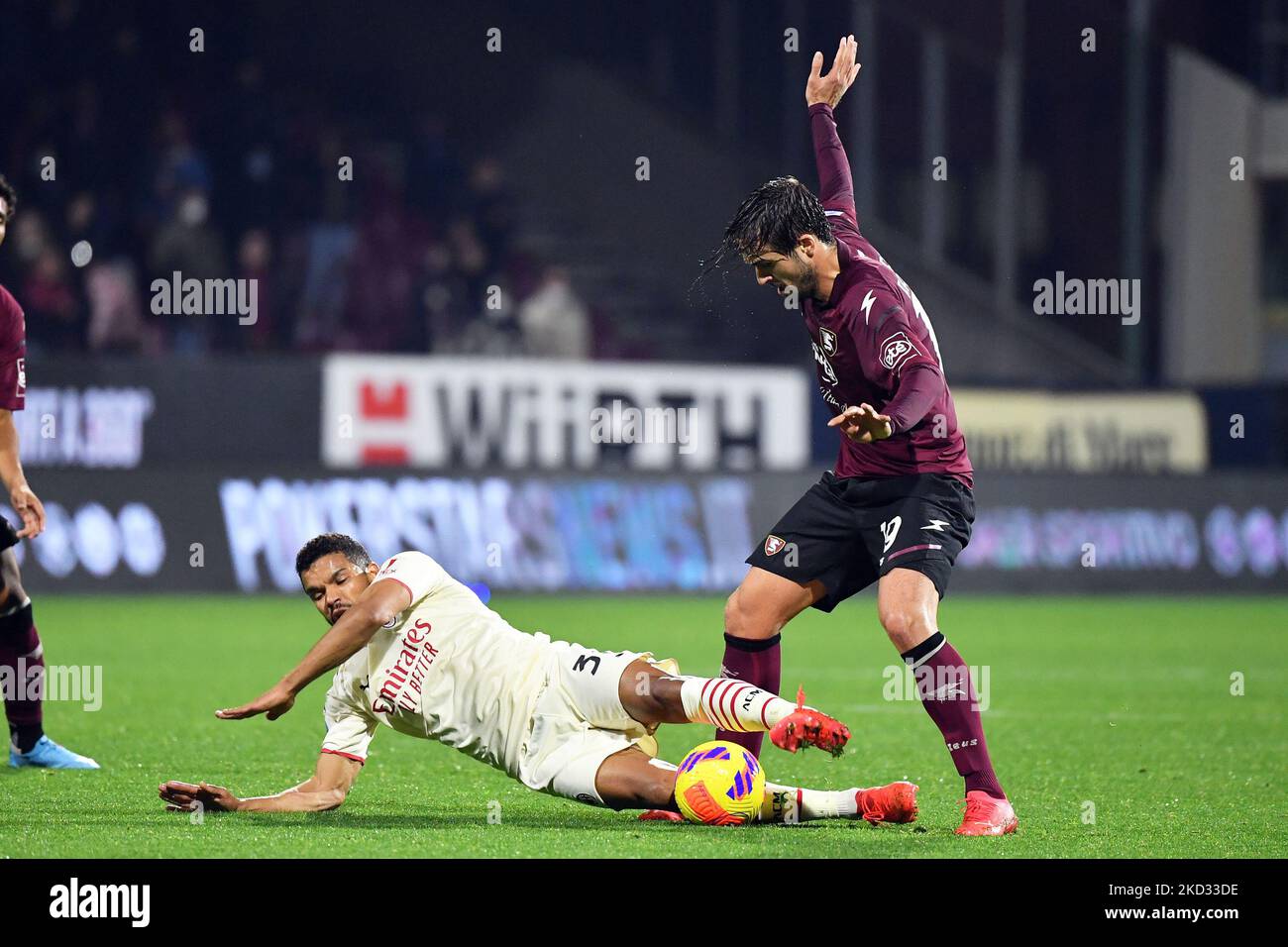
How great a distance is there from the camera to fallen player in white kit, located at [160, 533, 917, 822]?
5.95 metres

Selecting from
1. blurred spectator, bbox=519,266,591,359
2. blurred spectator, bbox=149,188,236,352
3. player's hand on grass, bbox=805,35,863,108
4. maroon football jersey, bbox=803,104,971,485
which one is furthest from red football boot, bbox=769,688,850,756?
blurred spectator, bbox=519,266,591,359

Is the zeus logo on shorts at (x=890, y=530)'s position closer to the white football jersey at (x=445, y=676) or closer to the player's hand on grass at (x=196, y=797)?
the white football jersey at (x=445, y=676)

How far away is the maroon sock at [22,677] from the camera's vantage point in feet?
23.8

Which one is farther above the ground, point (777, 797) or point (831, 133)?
point (831, 133)

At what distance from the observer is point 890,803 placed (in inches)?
232

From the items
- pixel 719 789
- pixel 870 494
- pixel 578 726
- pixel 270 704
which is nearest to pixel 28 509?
pixel 270 704

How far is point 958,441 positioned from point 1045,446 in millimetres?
12611

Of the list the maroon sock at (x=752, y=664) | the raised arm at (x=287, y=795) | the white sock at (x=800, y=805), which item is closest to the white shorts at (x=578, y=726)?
the maroon sock at (x=752, y=664)

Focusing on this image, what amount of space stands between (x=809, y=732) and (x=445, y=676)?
1.31 meters

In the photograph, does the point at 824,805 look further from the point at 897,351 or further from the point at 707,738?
the point at 707,738

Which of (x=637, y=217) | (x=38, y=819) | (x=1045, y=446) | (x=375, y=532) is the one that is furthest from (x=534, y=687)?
(x=637, y=217)

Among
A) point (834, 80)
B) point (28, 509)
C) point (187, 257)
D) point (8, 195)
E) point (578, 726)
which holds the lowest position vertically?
point (578, 726)

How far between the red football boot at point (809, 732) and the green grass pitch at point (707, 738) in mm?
308

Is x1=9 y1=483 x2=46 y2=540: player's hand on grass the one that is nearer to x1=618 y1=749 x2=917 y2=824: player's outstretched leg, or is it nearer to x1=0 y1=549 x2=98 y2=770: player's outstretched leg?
x1=0 y1=549 x2=98 y2=770: player's outstretched leg
